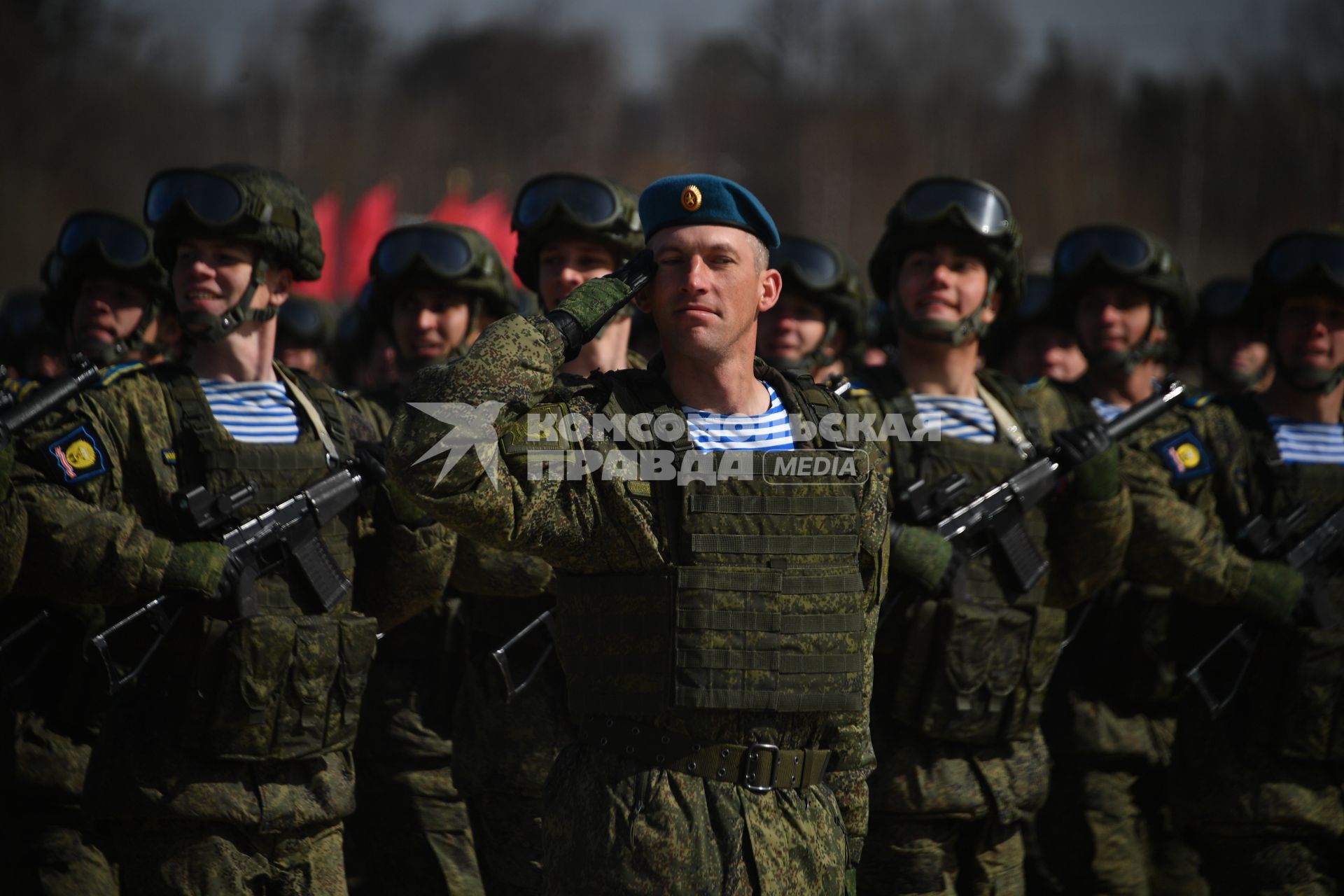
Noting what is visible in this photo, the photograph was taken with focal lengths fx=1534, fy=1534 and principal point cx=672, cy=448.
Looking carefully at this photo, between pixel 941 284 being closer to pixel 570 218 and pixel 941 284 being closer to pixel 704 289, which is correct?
pixel 570 218

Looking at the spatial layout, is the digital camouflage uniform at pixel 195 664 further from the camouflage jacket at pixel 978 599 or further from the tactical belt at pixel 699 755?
the camouflage jacket at pixel 978 599

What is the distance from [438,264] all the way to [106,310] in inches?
58.0

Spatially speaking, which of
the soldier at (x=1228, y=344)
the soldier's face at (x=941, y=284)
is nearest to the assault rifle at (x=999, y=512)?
the soldier's face at (x=941, y=284)

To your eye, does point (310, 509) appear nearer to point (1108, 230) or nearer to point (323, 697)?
point (323, 697)

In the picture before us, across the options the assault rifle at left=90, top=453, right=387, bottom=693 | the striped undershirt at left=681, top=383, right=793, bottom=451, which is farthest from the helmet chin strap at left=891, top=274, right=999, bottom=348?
the assault rifle at left=90, top=453, right=387, bottom=693

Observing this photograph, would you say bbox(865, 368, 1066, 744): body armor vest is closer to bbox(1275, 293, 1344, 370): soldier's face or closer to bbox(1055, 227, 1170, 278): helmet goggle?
bbox(1275, 293, 1344, 370): soldier's face

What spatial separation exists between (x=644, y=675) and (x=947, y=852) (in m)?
2.12

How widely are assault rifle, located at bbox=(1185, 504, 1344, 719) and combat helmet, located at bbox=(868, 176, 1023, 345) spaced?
4.29ft

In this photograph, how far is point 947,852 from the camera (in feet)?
17.3

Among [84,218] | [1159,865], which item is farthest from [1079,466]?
[84,218]

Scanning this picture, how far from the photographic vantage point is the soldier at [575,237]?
616 cm

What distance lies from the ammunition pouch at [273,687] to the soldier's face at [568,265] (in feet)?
6.28

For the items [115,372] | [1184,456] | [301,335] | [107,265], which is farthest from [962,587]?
[301,335]

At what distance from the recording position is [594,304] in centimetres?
363
